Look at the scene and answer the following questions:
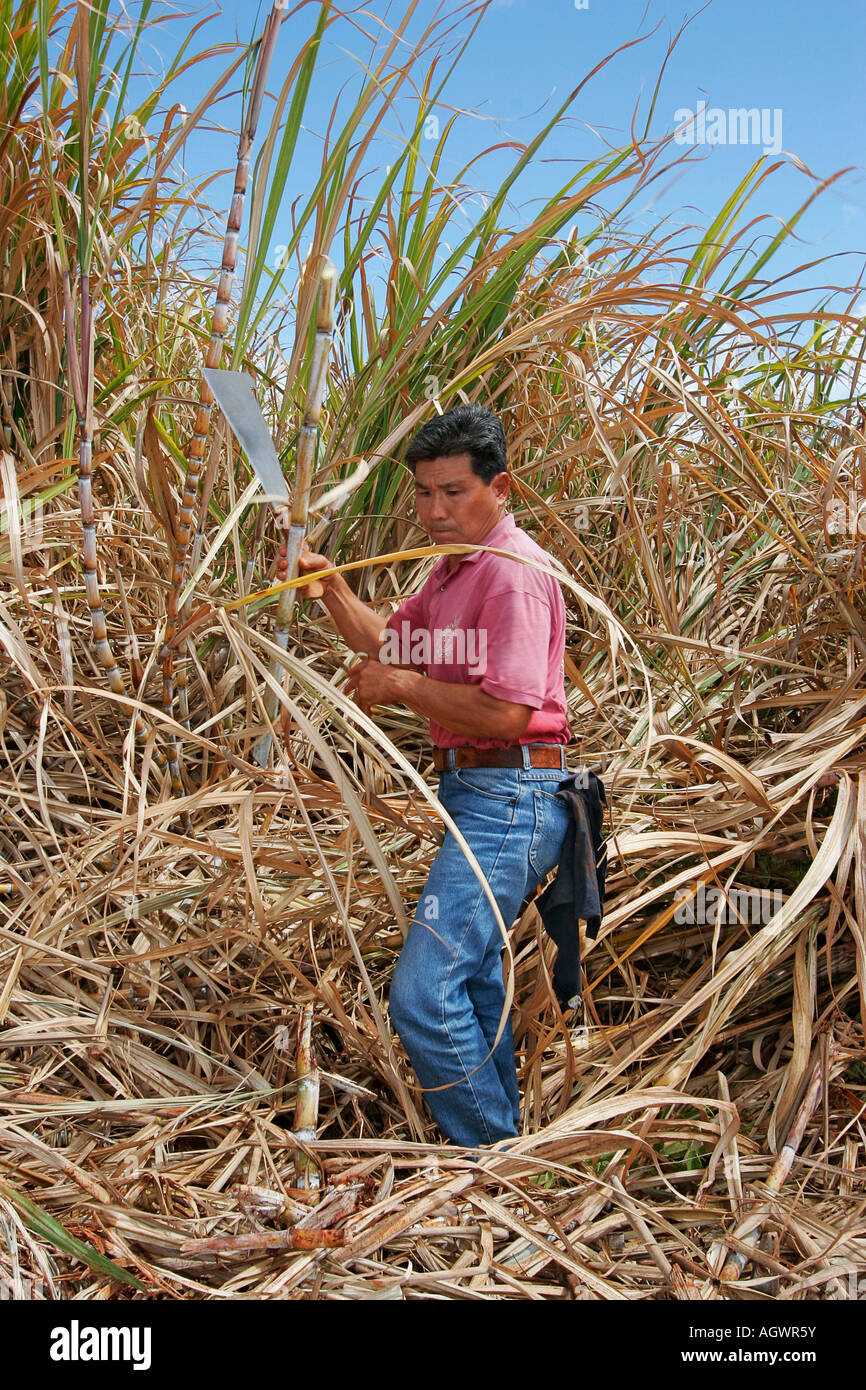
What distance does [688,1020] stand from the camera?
2045mm

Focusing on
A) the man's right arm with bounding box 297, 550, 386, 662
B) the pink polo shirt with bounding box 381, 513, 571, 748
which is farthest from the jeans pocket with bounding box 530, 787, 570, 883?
the man's right arm with bounding box 297, 550, 386, 662

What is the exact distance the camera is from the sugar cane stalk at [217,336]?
4.74 ft

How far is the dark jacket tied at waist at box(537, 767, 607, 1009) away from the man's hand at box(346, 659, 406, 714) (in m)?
0.35

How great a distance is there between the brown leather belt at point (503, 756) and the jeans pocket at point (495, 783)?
0.04 feet

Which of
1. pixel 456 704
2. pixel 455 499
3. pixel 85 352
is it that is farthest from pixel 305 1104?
pixel 85 352

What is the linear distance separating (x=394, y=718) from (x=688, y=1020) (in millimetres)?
967

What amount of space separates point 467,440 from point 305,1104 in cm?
109

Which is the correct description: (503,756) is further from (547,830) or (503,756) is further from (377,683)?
(377,683)

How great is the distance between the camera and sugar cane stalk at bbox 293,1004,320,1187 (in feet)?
4.92

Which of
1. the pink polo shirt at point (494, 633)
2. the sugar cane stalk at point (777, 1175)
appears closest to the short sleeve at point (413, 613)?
the pink polo shirt at point (494, 633)

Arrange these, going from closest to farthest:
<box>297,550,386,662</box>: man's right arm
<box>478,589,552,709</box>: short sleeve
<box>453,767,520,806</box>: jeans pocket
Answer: <box>478,589,552,709</box>: short sleeve → <box>453,767,520,806</box>: jeans pocket → <box>297,550,386,662</box>: man's right arm

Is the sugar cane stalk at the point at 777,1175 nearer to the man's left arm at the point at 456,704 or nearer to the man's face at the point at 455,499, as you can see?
the man's left arm at the point at 456,704

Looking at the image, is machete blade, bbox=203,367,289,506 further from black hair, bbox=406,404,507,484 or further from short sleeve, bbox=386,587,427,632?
short sleeve, bbox=386,587,427,632

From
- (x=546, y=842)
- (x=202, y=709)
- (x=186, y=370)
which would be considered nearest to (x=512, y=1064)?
(x=546, y=842)
